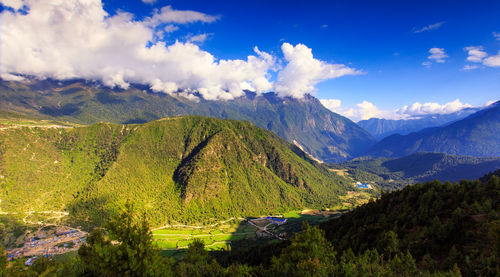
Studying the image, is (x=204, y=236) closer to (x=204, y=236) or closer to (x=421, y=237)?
(x=204, y=236)

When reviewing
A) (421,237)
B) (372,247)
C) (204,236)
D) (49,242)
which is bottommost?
(204,236)

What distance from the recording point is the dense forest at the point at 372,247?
20.8 m

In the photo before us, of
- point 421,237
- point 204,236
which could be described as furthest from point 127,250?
point 204,236

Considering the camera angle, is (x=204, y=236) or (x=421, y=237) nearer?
(x=421, y=237)

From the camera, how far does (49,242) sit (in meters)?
144

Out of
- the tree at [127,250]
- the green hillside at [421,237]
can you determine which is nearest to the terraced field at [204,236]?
the green hillside at [421,237]

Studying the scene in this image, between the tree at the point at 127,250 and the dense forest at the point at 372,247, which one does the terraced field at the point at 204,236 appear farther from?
the tree at the point at 127,250

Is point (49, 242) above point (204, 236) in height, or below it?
above

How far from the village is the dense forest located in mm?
112505

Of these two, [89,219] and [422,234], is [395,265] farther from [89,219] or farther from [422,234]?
[89,219]

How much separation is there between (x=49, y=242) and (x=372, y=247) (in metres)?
A: 201

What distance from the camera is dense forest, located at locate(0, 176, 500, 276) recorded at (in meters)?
20.8

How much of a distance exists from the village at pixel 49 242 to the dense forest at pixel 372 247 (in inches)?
4429

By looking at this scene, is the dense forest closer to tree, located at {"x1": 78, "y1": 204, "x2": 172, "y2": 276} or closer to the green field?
tree, located at {"x1": 78, "y1": 204, "x2": 172, "y2": 276}
